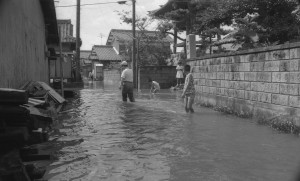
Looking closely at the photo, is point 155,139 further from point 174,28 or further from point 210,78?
point 174,28

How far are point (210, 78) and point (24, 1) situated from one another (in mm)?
7708

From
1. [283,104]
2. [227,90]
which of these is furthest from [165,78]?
[283,104]

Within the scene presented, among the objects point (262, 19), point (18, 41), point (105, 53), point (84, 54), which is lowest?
point (18, 41)

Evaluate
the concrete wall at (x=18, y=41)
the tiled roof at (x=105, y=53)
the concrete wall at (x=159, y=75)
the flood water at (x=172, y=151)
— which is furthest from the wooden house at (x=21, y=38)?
the tiled roof at (x=105, y=53)

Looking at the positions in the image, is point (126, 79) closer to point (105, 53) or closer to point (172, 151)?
point (172, 151)

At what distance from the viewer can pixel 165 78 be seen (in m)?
25.8

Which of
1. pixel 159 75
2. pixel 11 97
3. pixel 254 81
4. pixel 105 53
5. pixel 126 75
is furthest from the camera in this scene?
pixel 105 53

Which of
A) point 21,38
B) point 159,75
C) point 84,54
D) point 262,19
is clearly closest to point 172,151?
point 21,38

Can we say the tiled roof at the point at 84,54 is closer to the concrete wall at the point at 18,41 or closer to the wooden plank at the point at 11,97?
the concrete wall at the point at 18,41

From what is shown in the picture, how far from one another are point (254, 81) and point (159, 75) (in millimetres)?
15532

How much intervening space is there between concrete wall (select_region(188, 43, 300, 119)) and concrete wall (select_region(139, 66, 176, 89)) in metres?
11.0

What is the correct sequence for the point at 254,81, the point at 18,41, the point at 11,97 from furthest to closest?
the point at 254,81, the point at 18,41, the point at 11,97

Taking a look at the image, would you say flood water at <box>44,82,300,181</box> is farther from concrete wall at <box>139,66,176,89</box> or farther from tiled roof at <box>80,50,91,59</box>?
tiled roof at <box>80,50,91,59</box>

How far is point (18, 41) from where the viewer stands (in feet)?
26.2
